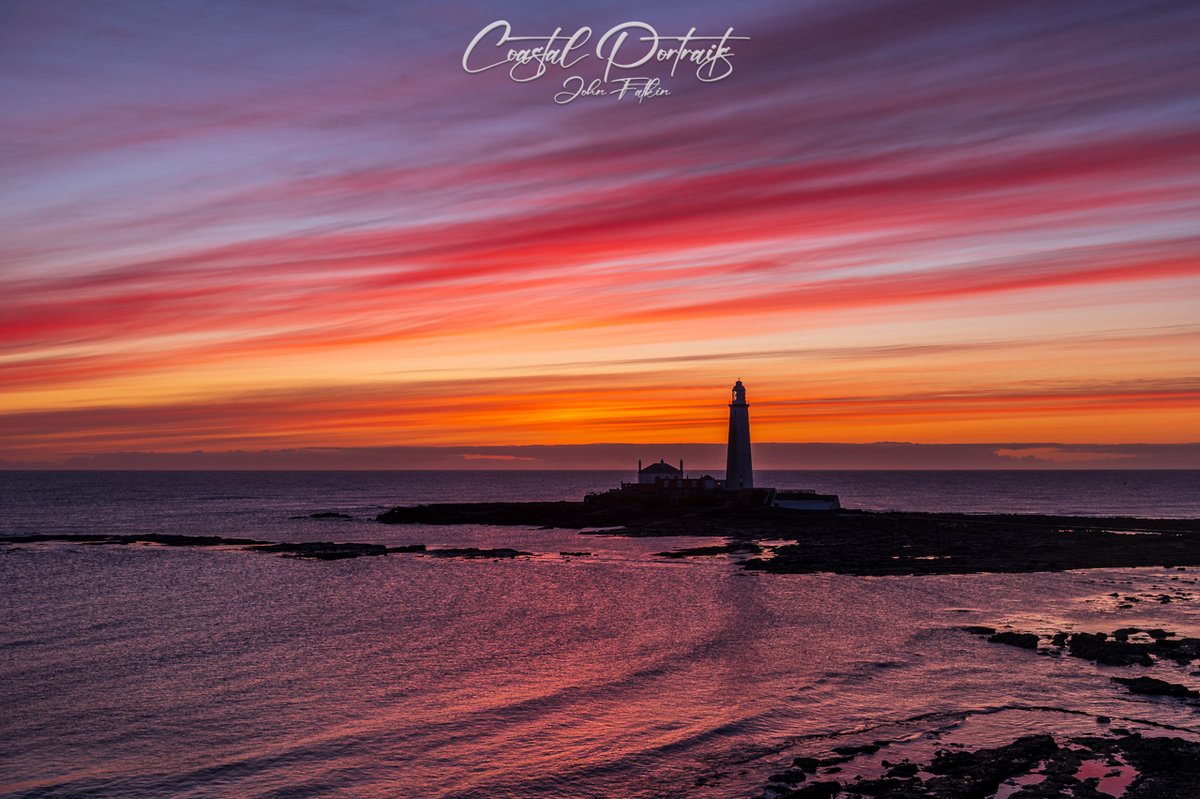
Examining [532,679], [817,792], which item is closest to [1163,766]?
[817,792]

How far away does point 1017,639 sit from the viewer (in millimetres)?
30453

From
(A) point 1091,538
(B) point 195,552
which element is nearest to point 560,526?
(B) point 195,552

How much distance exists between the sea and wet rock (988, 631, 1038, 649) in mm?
629

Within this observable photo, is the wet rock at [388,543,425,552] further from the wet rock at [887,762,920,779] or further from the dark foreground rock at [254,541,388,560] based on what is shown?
the wet rock at [887,762,920,779]

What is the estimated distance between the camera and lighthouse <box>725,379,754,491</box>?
86.9 meters

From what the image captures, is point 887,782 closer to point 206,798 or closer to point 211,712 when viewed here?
point 206,798

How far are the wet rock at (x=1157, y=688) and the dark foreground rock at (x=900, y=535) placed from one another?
81.6 ft

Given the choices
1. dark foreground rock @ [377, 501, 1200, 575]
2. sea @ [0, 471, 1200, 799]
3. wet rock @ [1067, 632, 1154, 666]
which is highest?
dark foreground rock @ [377, 501, 1200, 575]

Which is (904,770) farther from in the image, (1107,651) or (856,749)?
(1107,651)

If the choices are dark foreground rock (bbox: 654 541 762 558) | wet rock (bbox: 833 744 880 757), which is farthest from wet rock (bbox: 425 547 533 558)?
wet rock (bbox: 833 744 880 757)

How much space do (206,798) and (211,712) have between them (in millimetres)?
6462

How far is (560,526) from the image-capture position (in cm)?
9181

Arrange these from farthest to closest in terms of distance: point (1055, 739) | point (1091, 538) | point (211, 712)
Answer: point (1091, 538) → point (211, 712) → point (1055, 739)

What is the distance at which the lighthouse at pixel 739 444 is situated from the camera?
86.9 m
